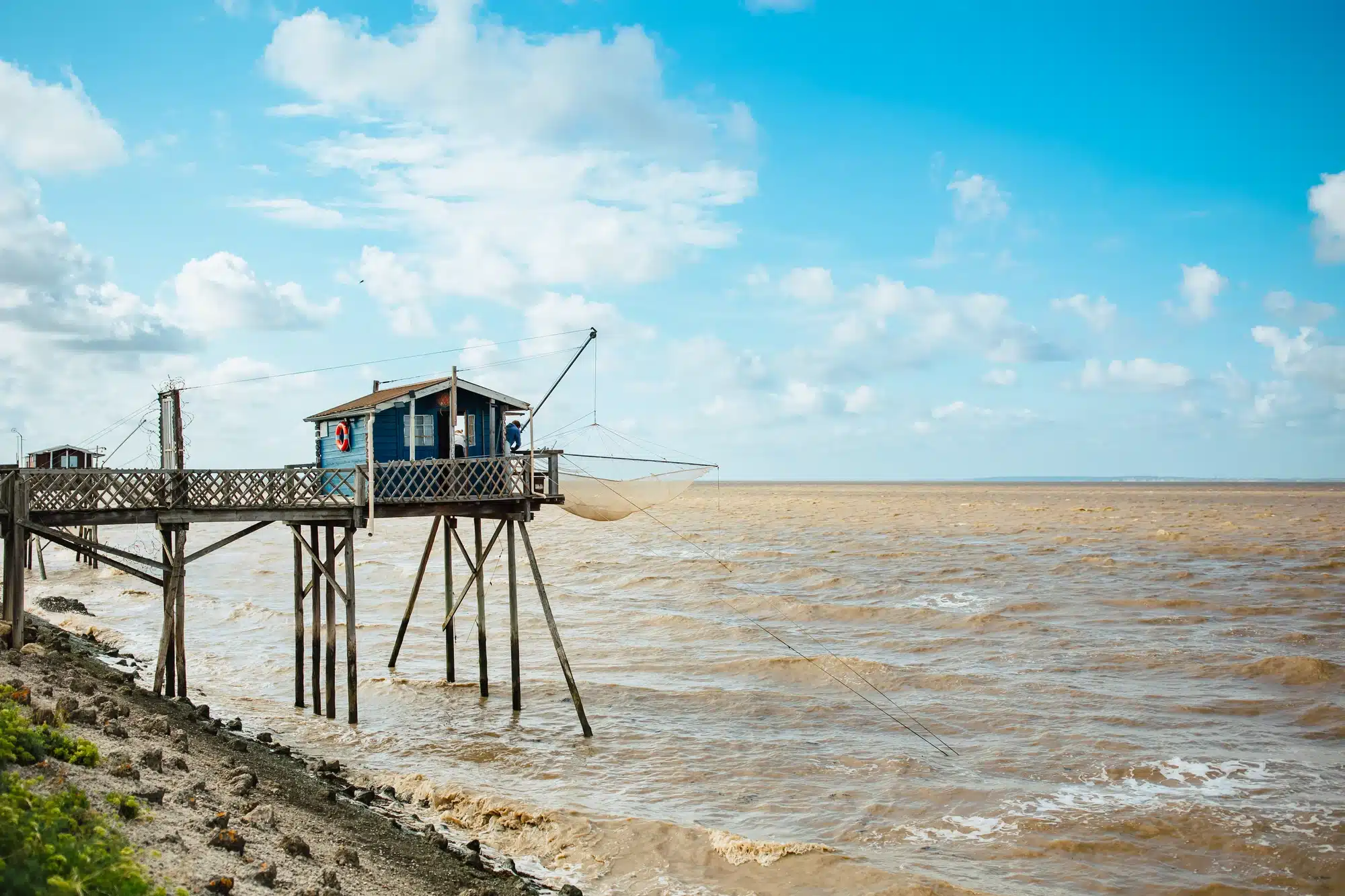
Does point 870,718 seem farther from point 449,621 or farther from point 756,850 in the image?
point 449,621

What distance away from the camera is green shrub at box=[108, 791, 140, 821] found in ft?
28.9

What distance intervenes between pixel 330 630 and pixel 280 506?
298 cm

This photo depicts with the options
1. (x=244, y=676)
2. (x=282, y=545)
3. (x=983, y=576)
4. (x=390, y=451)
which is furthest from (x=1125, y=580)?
(x=282, y=545)

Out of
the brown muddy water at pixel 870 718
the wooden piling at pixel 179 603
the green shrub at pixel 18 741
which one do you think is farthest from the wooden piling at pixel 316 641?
the green shrub at pixel 18 741

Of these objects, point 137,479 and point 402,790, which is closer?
point 402,790

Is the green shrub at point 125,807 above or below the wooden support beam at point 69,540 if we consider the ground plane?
below

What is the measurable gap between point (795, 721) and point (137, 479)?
1334 cm

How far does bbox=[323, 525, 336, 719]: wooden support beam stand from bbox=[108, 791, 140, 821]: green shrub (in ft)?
30.6

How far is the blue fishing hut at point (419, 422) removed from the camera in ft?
66.6

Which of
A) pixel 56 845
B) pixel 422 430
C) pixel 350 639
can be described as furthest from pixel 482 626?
pixel 56 845

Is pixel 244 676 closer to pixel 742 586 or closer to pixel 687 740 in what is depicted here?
pixel 687 740

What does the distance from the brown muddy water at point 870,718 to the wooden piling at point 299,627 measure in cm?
56

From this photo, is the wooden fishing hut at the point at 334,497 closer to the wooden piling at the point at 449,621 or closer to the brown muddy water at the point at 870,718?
the wooden piling at the point at 449,621

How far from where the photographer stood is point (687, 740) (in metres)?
17.6
